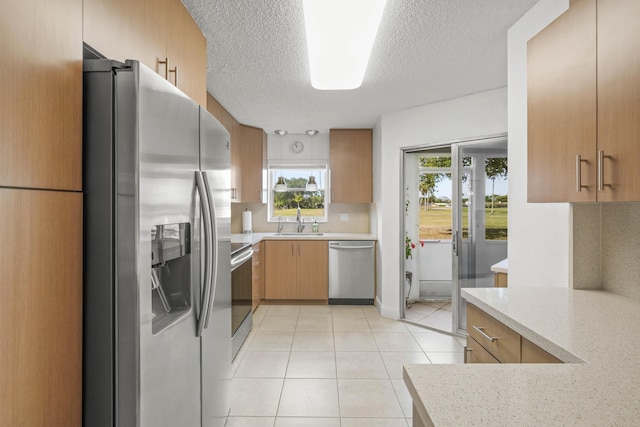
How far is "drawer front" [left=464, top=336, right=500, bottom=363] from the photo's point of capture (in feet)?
4.84

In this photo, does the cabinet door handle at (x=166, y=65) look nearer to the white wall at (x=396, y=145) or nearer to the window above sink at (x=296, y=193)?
the white wall at (x=396, y=145)

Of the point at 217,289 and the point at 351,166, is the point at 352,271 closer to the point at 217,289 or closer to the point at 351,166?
the point at 351,166

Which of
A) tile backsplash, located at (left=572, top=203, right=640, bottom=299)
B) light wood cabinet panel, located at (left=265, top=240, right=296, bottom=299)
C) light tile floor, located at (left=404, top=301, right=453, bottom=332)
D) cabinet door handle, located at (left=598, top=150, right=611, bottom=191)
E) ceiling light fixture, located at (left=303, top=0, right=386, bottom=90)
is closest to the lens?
cabinet door handle, located at (left=598, top=150, right=611, bottom=191)

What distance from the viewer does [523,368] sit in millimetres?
925

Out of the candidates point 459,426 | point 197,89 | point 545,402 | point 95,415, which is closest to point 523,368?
point 545,402

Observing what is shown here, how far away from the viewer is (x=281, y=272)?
4.76 metres

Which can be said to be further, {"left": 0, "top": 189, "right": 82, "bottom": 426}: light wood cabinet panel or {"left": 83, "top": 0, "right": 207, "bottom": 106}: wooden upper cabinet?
{"left": 83, "top": 0, "right": 207, "bottom": 106}: wooden upper cabinet

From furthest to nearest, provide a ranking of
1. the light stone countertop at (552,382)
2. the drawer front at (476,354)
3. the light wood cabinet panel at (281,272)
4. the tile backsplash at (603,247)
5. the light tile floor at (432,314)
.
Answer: the light wood cabinet panel at (281,272) → the light tile floor at (432,314) → the tile backsplash at (603,247) → the drawer front at (476,354) → the light stone countertop at (552,382)

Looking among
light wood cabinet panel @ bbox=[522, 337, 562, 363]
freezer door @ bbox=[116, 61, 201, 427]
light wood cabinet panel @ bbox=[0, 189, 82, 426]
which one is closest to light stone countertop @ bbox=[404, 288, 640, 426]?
light wood cabinet panel @ bbox=[522, 337, 562, 363]

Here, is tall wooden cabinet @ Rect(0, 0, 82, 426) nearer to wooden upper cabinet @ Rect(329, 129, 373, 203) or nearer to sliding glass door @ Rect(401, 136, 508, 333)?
sliding glass door @ Rect(401, 136, 508, 333)

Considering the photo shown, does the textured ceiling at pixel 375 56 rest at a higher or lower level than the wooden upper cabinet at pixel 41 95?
higher

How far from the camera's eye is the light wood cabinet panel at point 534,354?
1109 millimetres

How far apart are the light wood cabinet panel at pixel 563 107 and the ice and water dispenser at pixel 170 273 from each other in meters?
1.56

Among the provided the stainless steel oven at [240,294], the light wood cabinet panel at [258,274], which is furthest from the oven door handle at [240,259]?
the light wood cabinet panel at [258,274]
